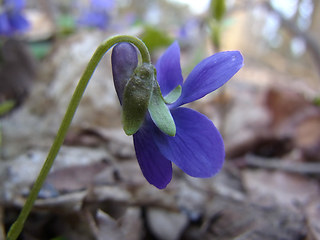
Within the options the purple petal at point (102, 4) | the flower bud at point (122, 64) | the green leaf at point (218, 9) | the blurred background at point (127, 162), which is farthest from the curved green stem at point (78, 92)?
the purple petal at point (102, 4)

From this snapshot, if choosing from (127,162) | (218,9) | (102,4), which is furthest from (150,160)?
(102,4)

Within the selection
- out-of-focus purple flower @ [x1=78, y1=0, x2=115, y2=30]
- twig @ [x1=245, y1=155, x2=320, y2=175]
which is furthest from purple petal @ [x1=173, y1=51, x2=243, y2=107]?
out-of-focus purple flower @ [x1=78, y1=0, x2=115, y2=30]

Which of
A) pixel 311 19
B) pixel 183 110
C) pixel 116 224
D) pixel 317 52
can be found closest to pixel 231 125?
pixel 317 52

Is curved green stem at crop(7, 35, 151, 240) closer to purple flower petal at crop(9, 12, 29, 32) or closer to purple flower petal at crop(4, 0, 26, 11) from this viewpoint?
purple flower petal at crop(9, 12, 29, 32)

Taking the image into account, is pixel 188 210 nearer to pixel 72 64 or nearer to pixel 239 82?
pixel 72 64

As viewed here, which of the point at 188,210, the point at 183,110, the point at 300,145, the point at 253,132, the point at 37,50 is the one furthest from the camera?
the point at 37,50

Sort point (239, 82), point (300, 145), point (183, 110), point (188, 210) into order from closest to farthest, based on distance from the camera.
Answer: point (183, 110) < point (188, 210) < point (300, 145) < point (239, 82)
